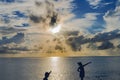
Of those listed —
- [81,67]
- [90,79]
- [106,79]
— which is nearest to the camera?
[81,67]

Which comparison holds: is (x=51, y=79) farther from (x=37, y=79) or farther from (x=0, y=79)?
(x=0, y=79)

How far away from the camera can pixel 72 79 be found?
120312 mm

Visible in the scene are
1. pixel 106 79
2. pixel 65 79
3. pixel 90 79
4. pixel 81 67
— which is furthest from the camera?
pixel 65 79

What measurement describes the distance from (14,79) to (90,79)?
30.8m

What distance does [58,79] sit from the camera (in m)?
128

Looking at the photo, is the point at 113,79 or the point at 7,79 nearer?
the point at 113,79

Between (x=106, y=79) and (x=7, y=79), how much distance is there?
136ft

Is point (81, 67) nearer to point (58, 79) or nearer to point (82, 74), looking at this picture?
point (82, 74)

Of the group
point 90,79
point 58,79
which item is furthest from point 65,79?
point 90,79

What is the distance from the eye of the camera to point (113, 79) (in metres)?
108

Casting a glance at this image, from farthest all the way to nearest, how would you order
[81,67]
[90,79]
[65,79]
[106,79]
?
[65,79]
[90,79]
[106,79]
[81,67]

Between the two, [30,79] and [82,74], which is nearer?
[82,74]

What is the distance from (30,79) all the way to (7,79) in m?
9.62

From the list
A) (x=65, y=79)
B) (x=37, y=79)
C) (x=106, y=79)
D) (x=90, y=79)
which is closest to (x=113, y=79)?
(x=106, y=79)
